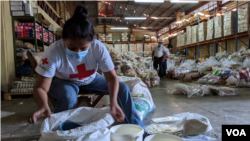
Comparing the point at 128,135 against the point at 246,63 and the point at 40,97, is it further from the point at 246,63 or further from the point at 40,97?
the point at 246,63

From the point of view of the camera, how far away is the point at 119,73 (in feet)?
11.1

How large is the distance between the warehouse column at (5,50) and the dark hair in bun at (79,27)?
2779mm

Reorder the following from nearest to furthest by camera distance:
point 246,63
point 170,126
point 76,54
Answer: point 76,54
point 170,126
point 246,63

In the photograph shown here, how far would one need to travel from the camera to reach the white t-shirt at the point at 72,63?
3.44ft

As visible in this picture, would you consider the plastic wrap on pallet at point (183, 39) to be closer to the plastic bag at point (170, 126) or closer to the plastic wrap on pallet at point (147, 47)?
the plastic wrap on pallet at point (147, 47)

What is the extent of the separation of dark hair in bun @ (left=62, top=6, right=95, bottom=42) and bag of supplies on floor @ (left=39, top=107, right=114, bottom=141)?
46cm

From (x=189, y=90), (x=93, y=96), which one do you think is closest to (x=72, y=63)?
(x=93, y=96)

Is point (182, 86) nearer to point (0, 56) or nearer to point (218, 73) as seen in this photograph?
point (218, 73)

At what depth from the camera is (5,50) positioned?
3010mm

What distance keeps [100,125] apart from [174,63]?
24.1 ft

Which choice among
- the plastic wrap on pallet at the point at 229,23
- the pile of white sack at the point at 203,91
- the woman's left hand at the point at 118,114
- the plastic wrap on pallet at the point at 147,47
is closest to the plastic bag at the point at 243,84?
the pile of white sack at the point at 203,91

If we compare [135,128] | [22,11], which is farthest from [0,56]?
[135,128]

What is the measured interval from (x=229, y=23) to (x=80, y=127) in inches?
264

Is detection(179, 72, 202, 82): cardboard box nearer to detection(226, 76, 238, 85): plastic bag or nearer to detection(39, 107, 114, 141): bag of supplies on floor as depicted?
detection(226, 76, 238, 85): plastic bag
